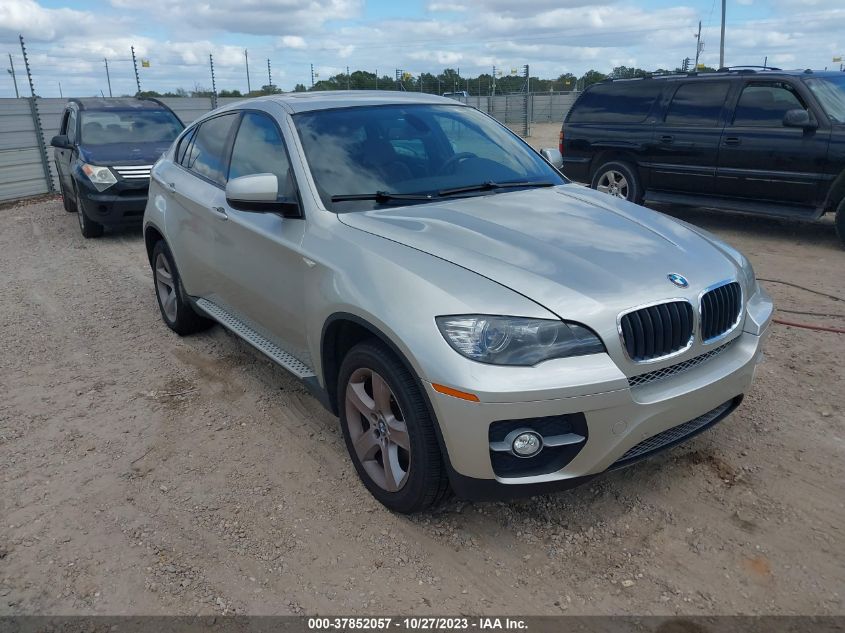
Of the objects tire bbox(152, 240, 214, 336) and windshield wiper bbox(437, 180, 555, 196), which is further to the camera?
tire bbox(152, 240, 214, 336)

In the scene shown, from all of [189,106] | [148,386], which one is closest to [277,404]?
[148,386]

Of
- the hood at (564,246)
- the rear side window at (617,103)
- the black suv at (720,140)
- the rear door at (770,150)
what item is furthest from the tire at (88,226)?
the rear door at (770,150)

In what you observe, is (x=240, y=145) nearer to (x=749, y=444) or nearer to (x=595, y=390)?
(x=595, y=390)

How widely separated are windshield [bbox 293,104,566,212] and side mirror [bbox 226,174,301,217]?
0.21 meters

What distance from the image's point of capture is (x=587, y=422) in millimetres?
2486

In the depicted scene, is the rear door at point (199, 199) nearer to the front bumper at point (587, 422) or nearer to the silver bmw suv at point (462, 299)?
the silver bmw suv at point (462, 299)

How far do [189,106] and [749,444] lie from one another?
18.6 metres

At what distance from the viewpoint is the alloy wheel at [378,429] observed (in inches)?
113

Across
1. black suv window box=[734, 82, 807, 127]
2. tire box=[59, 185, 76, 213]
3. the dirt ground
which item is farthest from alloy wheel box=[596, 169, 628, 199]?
tire box=[59, 185, 76, 213]

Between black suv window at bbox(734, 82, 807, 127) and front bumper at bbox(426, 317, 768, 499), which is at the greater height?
black suv window at bbox(734, 82, 807, 127)

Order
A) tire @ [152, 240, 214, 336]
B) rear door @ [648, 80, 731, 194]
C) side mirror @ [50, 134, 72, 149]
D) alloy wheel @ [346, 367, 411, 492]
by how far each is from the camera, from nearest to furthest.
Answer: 1. alloy wheel @ [346, 367, 411, 492]
2. tire @ [152, 240, 214, 336]
3. rear door @ [648, 80, 731, 194]
4. side mirror @ [50, 134, 72, 149]

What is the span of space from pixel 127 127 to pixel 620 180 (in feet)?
24.4

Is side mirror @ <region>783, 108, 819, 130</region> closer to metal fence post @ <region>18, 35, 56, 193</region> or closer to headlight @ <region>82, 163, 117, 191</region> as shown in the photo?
headlight @ <region>82, 163, 117, 191</region>

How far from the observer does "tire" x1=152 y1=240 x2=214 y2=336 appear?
5245mm
